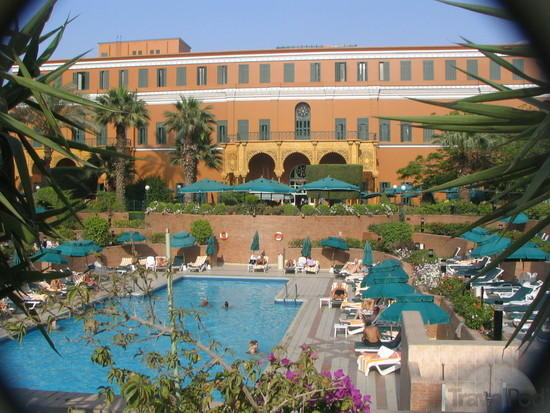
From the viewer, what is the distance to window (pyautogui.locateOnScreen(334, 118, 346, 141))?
43.2 m

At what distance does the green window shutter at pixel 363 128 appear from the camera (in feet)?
141

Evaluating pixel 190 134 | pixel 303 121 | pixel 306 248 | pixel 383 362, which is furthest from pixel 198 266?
pixel 303 121

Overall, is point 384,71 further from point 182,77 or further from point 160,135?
point 160,135

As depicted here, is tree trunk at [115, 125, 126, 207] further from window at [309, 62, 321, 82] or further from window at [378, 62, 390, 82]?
window at [378, 62, 390, 82]

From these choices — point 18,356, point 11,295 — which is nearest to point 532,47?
point 11,295

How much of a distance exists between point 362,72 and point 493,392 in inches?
1546

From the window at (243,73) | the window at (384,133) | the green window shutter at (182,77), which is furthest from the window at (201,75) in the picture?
the window at (384,133)

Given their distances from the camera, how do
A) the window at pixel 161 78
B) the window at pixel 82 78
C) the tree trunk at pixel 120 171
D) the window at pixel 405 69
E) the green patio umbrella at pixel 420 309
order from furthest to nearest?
the window at pixel 82 78
the window at pixel 161 78
the window at pixel 405 69
the tree trunk at pixel 120 171
the green patio umbrella at pixel 420 309

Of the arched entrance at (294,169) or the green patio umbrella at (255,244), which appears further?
the arched entrance at (294,169)

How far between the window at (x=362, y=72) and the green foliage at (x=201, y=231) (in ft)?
66.6

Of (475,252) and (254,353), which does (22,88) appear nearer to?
(254,353)

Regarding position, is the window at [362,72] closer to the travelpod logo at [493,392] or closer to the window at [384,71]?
the window at [384,71]

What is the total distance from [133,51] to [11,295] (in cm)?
7347

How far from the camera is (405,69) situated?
1724 inches
